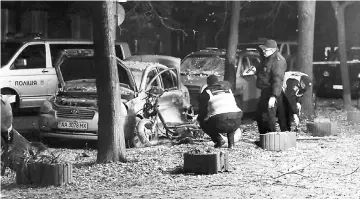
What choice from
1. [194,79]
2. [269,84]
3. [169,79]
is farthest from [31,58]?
[269,84]

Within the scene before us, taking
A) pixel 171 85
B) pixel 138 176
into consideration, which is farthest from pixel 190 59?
pixel 138 176

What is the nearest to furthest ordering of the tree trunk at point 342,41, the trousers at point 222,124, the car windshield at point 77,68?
1. the trousers at point 222,124
2. the car windshield at point 77,68
3. the tree trunk at point 342,41

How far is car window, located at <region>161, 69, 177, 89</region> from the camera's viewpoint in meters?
16.0

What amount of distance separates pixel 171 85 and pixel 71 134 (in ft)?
8.37

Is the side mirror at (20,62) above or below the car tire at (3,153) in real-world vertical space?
above

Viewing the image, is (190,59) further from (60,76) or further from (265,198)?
(265,198)

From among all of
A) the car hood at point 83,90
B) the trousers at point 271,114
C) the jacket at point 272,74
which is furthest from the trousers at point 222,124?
the car hood at point 83,90

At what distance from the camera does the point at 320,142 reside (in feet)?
48.9

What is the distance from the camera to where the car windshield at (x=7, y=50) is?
20219 mm

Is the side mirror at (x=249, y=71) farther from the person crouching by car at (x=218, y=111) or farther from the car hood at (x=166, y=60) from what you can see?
the person crouching by car at (x=218, y=111)

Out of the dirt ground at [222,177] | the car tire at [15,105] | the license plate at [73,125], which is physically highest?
the car tire at [15,105]

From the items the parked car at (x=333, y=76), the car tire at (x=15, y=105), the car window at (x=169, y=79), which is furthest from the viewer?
the parked car at (x=333, y=76)

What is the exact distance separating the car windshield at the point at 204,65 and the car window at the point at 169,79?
555 centimetres

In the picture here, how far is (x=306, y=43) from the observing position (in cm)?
1950
